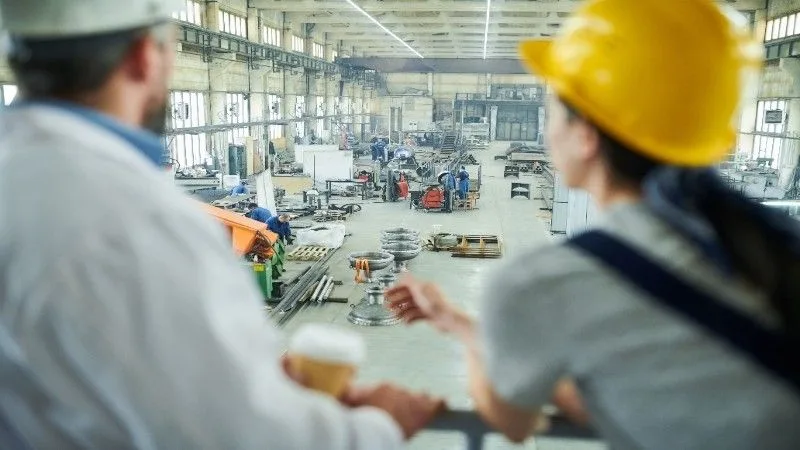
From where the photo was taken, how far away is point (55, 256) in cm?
85

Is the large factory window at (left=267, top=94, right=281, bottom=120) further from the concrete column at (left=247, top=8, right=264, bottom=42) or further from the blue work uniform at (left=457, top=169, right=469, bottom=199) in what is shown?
the blue work uniform at (left=457, top=169, right=469, bottom=199)

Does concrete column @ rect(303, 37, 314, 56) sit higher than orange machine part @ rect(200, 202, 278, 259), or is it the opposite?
concrete column @ rect(303, 37, 314, 56)

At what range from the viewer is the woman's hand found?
151 centimetres

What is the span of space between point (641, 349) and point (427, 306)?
0.66m

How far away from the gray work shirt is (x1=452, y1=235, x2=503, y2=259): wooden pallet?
12.0 m

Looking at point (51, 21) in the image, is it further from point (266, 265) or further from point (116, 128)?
point (266, 265)

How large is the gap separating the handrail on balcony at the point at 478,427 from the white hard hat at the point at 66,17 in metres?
0.98

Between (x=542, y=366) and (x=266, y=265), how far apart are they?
869cm

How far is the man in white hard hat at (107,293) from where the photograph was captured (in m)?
0.86

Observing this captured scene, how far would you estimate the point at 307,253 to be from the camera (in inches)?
500

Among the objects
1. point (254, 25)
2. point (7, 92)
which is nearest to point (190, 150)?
point (254, 25)

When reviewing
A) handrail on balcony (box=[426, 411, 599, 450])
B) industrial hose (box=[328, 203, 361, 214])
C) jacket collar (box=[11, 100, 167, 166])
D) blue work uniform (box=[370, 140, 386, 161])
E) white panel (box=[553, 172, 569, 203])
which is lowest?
industrial hose (box=[328, 203, 361, 214])

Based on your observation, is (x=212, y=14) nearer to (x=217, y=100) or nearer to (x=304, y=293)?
(x=217, y=100)

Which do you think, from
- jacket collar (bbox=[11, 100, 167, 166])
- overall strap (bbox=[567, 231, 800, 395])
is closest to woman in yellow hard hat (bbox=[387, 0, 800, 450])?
overall strap (bbox=[567, 231, 800, 395])
